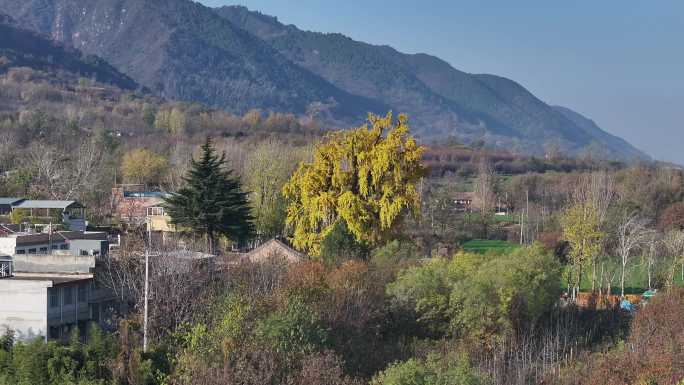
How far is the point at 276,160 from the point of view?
161 ft

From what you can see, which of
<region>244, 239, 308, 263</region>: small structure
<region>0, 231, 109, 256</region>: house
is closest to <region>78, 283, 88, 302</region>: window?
<region>0, 231, 109, 256</region>: house

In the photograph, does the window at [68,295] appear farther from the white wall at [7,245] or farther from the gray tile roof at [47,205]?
the gray tile roof at [47,205]

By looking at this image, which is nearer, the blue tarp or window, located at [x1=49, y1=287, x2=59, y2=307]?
window, located at [x1=49, y1=287, x2=59, y2=307]

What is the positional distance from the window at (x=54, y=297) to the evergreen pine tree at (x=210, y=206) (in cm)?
927

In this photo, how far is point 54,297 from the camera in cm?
2364

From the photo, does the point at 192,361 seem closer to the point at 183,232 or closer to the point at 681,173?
the point at 183,232

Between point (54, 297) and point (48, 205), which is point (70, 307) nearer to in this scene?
point (54, 297)

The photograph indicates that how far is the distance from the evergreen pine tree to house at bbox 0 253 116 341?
7.13m

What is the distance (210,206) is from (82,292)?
869 cm

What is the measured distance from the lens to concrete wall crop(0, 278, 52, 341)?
76.1 ft

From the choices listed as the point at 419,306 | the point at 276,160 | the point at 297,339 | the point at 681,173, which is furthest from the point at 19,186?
the point at 681,173

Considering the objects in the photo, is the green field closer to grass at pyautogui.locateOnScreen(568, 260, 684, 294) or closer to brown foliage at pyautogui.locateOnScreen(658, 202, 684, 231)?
grass at pyautogui.locateOnScreen(568, 260, 684, 294)

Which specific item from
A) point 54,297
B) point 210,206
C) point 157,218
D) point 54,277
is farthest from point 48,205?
point 54,297

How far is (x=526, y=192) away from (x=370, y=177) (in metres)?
36.5
